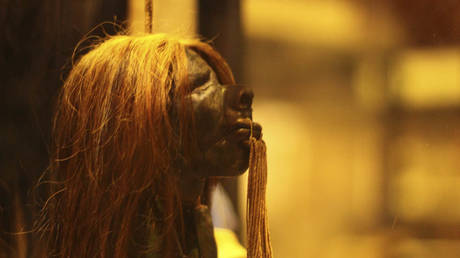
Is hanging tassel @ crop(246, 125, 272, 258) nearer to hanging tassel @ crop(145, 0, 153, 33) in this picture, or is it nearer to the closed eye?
the closed eye

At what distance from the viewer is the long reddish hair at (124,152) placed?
0.64m

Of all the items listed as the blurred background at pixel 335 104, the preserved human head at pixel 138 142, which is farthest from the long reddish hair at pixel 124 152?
the blurred background at pixel 335 104

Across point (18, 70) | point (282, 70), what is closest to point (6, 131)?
point (18, 70)

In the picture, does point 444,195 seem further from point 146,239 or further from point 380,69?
point 146,239

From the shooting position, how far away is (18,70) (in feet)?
2.80

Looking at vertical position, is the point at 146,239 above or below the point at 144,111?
below

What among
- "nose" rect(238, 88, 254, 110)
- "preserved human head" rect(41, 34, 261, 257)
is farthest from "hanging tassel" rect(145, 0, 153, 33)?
"nose" rect(238, 88, 254, 110)

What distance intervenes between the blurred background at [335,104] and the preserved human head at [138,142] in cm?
20

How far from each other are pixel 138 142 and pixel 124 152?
21 millimetres

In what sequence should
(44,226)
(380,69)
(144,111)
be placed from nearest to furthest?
1. (144,111)
2. (44,226)
3. (380,69)

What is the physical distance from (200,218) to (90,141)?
0.62 ft

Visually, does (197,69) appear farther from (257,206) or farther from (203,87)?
(257,206)

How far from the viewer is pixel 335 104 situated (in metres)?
0.94

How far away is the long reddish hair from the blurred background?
0.20m
